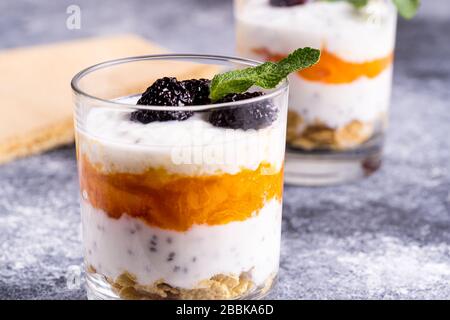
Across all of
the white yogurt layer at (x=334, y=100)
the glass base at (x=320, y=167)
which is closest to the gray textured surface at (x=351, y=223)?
the glass base at (x=320, y=167)

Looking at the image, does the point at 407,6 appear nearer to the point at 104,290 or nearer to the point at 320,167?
the point at 320,167

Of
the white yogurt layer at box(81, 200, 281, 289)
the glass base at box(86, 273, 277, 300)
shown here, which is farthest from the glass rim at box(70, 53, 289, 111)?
the glass base at box(86, 273, 277, 300)

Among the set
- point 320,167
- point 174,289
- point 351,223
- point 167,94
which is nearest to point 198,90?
point 167,94

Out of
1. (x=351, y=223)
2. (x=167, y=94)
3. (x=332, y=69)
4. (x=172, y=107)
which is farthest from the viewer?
(x=332, y=69)

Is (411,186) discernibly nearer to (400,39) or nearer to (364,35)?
(364,35)

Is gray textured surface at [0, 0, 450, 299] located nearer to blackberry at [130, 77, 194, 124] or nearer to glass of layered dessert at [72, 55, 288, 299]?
glass of layered dessert at [72, 55, 288, 299]

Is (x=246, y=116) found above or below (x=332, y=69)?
above

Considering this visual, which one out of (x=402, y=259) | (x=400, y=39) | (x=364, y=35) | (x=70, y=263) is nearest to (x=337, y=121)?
(x=364, y=35)
